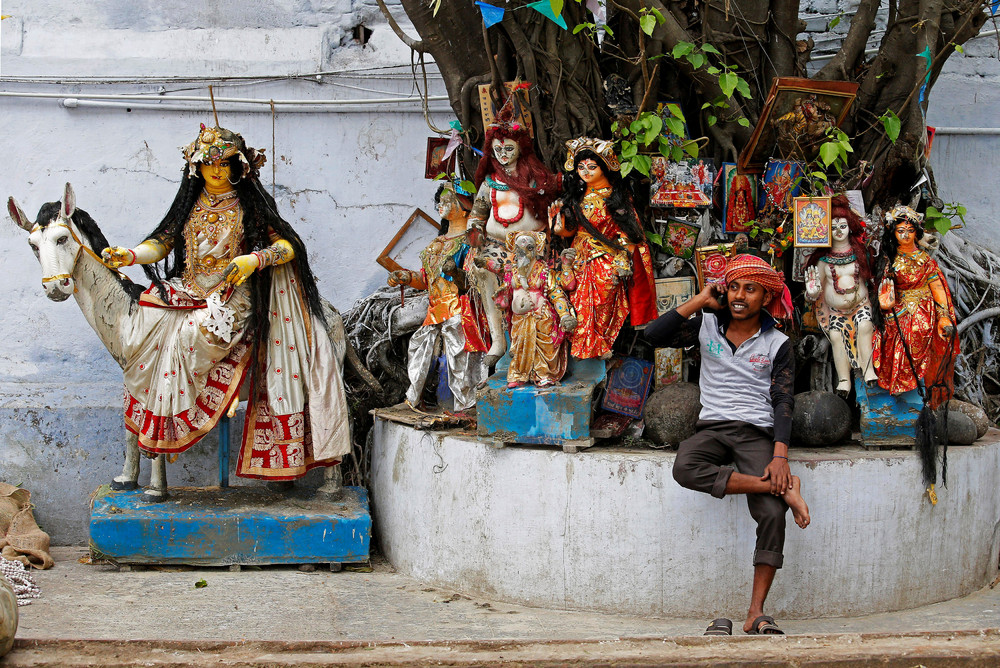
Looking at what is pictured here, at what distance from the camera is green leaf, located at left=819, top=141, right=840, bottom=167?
215 inches

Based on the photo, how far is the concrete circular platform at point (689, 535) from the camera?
16.2 feet

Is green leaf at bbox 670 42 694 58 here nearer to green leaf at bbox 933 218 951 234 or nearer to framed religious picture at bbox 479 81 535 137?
framed religious picture at bbox 479 81 535 137

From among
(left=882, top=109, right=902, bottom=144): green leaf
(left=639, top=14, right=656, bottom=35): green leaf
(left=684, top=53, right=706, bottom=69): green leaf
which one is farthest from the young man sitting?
(left=882, top=109, right=902, bottom=144): green leaf

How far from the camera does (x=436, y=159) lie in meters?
6.54

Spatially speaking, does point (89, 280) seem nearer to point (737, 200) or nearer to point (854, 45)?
point (737, 200)

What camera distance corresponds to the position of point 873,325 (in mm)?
5418

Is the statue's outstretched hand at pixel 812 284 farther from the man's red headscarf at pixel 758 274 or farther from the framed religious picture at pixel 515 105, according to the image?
the framed religious picture at pixel 515 105

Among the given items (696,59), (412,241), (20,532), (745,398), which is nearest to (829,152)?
(696,59)

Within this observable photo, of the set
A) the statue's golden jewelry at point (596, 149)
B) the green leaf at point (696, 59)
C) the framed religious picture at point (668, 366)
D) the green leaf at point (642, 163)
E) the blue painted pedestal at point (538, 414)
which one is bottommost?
the blue painted pedestal at point (538, 414)

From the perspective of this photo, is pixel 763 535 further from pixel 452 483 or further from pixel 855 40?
pixel 855 40

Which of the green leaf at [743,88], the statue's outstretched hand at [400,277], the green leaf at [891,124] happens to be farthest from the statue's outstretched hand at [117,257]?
the green leaf at [891,124]

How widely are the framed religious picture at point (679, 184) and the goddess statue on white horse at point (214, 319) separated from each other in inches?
81.1

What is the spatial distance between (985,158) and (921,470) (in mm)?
2914

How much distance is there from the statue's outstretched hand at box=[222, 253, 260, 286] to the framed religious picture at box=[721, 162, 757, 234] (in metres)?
2.64
